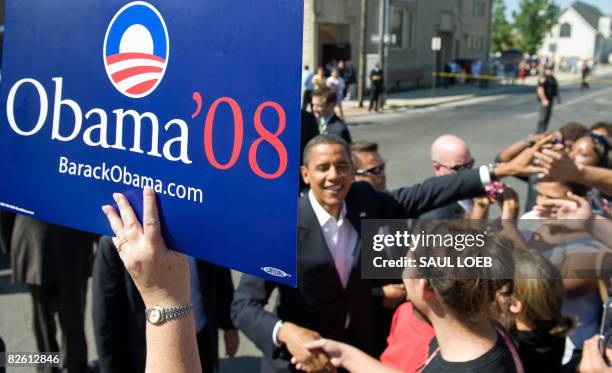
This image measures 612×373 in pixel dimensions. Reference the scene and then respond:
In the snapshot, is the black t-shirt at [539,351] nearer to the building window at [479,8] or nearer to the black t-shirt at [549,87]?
the black t-shirt at [549,87]

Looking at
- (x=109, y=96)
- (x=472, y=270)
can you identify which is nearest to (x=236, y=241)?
(x=109, y=96)

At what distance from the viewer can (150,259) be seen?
51.2 inches

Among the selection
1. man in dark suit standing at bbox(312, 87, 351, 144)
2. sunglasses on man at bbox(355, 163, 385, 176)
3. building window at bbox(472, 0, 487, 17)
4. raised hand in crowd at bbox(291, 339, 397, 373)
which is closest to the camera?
raised hand in crowd at bbox(291, 339, 397, 373)

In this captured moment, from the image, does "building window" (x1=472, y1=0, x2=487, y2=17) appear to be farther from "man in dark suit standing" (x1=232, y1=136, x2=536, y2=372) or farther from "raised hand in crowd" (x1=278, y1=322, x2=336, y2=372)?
"raised hand in crowd" (x1=278, y1=322, x2=336, y2=372)

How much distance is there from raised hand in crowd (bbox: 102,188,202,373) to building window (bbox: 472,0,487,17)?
136 ft

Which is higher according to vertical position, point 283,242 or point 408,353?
point 283,242

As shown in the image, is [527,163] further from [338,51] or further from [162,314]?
[338,51]

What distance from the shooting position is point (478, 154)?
1134 centimetres

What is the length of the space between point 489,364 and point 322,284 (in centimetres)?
86

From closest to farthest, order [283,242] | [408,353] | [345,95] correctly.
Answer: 1. [283,242]
2. [408,353]
3. [345,95]

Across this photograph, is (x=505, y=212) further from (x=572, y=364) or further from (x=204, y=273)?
(x=204, y=273)

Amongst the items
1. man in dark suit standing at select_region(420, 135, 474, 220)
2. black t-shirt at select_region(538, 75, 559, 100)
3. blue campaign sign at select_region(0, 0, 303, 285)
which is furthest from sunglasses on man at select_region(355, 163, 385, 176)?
black t-shirt at select_region(538, 75, 559, 100)

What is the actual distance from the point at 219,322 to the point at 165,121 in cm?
181

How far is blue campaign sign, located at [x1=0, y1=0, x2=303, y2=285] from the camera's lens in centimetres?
125
